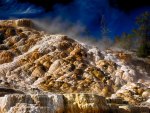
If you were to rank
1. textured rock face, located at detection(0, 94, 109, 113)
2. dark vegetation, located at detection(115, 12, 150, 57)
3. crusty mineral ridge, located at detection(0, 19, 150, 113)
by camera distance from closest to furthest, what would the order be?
1. textured rock face, located at detection(0, 94, 109, 113)
2. crusty mineral ridge, located at detection(0, 19, 150, 113)
3. dark vegetation, located at detection(115, 12, 150, 57)

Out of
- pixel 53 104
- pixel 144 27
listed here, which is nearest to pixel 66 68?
pixel 53 104

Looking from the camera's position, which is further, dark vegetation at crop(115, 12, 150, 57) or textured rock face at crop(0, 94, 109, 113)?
dark vegetation at crop(115, 12, 150, 57)

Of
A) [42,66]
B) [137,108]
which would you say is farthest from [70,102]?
[42,66]

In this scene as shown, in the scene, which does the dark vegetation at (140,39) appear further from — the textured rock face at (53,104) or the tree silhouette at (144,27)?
the textured rock face at (53,104)

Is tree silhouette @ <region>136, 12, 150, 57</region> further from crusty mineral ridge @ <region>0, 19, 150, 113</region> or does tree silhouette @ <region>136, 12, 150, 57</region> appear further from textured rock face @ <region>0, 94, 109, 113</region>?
textured rock face @ <region>0, 94, 109, 113</region>

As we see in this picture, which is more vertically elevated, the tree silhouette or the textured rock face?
the tree silhouette

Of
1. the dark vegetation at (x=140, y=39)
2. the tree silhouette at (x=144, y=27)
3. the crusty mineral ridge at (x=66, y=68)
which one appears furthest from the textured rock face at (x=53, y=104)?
the tree silhouette at (x=144, y=27)

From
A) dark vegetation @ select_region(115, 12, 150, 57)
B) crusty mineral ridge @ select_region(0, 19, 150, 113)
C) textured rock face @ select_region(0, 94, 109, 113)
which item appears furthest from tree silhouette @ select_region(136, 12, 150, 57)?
textured rock face @ select_region(0, 94, 109, 113)

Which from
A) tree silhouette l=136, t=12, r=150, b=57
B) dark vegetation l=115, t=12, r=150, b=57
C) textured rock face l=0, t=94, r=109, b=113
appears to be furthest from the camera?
tree silhouette l=136, t=12, r=150, b=57
